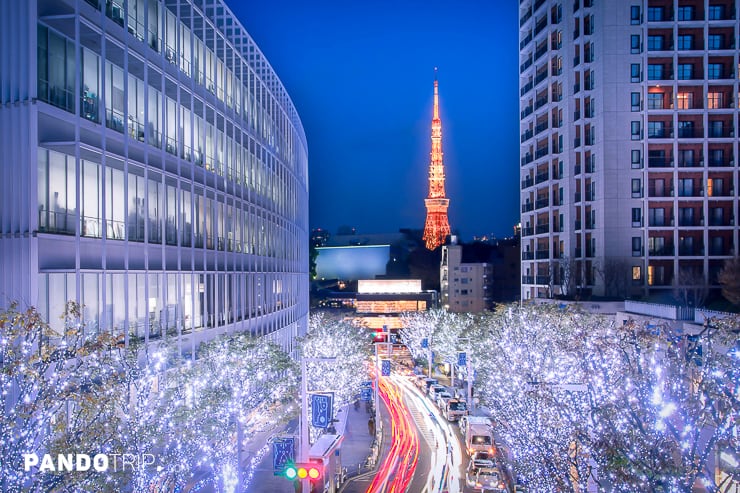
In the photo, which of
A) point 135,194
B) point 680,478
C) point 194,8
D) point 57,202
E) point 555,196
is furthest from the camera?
point 555,196

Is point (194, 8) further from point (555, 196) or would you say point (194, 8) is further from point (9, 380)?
point (555, 196)

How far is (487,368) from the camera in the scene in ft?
98.4

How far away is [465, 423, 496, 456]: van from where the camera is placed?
1120 inches

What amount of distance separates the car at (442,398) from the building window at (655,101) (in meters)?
26.8

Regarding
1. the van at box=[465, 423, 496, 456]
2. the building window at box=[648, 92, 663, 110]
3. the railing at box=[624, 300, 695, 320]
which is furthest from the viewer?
the building window at box=[648, 92, 663, 110]

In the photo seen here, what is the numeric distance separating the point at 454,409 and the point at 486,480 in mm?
14802

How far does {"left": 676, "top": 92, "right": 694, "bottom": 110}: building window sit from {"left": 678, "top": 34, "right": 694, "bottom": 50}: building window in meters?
3.62

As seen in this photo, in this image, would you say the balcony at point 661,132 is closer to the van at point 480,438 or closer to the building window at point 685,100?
the building window at point 685,100

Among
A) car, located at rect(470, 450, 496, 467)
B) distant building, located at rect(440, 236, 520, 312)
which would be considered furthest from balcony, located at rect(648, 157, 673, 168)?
distant building, located at rect(440, 236, 520, 312)

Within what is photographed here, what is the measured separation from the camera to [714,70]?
155 ft

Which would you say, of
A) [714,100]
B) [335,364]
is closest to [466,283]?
[714,100]

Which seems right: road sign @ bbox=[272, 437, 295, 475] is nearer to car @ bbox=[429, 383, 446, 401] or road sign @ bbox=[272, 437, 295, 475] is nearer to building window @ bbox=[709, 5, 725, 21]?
car @ bbox=[429, 383, 446, 401]

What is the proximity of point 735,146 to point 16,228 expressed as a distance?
4807 centimetres

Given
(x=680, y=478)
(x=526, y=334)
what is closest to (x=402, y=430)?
(x=526, y=334)
